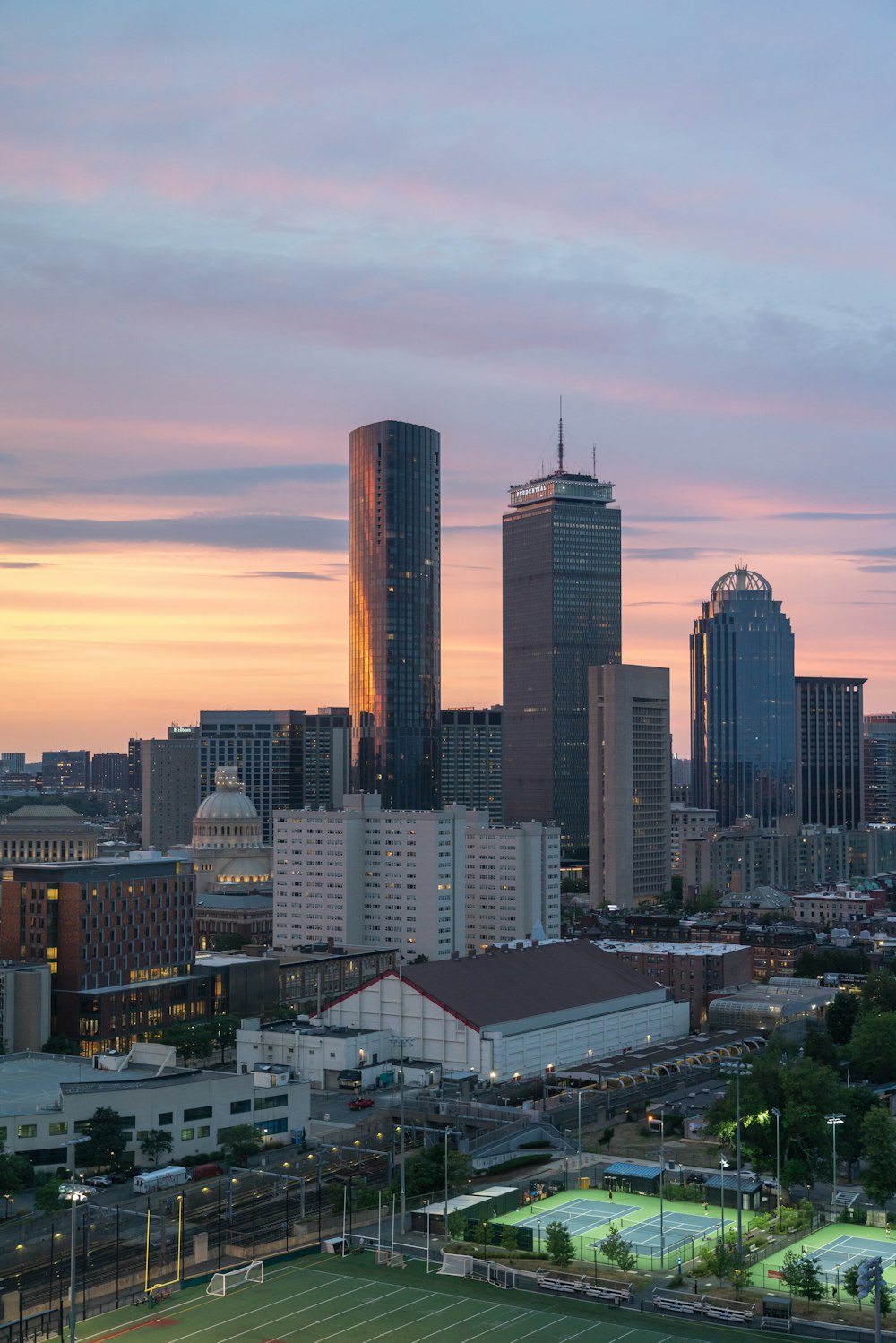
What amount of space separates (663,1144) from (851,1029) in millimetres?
40601

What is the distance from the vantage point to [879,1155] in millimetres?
82438

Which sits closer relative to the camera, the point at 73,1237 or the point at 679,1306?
the point at 73,1237

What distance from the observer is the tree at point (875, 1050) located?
11894cm

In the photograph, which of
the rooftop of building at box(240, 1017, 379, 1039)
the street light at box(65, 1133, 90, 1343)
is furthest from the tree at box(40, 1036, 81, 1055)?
the street light at box(65, 1133, 90, 1343)

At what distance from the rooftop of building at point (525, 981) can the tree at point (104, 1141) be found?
115 ft

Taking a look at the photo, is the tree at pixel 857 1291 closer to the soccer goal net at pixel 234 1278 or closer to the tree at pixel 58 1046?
the soccer goal net at pixel 234 1278

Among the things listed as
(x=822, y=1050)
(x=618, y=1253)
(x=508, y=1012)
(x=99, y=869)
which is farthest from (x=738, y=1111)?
(x=99, y=869)

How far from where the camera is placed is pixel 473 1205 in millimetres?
78750

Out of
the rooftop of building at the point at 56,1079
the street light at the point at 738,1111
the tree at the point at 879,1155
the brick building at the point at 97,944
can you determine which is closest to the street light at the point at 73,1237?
the rooftop of building at the point at 56,1079

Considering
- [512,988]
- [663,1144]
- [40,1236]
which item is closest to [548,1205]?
[663,1144]

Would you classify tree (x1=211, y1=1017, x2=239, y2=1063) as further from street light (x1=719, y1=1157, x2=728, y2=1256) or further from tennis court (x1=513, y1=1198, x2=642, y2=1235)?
street light (x1=719, y1=1157, x2=728, y2=1256)

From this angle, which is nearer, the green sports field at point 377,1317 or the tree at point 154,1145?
the green sports field at point 377,1317

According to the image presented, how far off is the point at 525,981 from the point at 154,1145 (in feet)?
146

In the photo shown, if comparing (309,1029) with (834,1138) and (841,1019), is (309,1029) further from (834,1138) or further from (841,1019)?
(834,1138)
